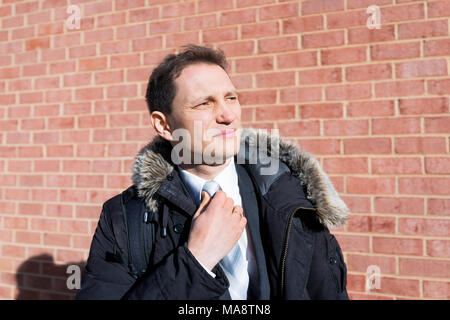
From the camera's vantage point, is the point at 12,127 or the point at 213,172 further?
the point at 12,127

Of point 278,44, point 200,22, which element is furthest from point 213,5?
point 278,44

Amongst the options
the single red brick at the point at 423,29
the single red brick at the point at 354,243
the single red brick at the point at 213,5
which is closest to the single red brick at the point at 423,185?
the single red brick at the point at 354,243

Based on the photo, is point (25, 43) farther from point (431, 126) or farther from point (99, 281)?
point (431, 126)

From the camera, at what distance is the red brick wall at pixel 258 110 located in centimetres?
230

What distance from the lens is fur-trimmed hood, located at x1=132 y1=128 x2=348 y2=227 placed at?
1.68 m

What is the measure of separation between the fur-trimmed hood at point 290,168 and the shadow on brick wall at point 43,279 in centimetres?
168

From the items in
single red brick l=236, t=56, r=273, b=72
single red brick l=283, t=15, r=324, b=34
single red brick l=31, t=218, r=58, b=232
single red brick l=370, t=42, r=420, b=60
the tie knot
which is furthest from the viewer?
single red brick l=31, t=218, r=58, b=232

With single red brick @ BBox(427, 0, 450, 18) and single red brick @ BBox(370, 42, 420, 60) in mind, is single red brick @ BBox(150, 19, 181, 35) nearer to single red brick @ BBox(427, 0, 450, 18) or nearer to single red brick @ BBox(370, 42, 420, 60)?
single red brick @ BBox(370, 42, 420, 60)

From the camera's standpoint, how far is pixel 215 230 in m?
1.52

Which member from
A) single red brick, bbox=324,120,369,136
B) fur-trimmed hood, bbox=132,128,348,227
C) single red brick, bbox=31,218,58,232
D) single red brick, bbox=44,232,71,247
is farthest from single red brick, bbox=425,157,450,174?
single red brick, bbox=31,218,58,232

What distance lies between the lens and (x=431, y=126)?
2277mm

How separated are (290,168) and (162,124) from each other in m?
0.74
